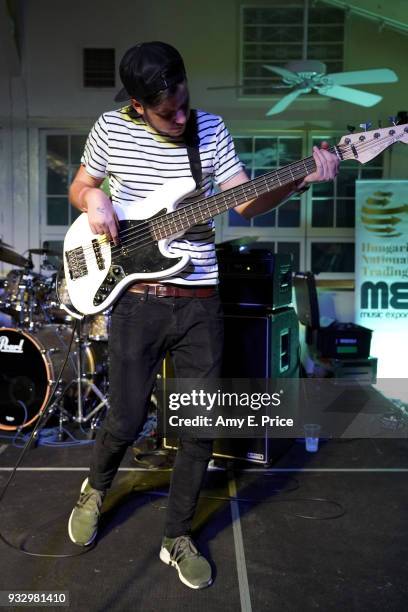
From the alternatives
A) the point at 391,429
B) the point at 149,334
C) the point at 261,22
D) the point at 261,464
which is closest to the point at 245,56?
the point at 261,22

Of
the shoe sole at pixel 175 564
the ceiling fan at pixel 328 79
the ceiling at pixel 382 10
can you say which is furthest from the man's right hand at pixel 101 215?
the ceiling at pixel 382 10

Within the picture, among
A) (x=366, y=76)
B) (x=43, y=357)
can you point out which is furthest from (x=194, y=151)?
(x=366, y=76)

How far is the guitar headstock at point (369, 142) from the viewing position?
2.05 m

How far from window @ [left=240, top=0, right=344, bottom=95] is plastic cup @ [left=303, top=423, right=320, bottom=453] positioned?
13.2 ft

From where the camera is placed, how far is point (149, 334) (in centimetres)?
208

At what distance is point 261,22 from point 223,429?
4.84 m

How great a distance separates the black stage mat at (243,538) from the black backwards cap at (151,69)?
1.62 metres

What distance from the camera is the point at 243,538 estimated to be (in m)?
2.36

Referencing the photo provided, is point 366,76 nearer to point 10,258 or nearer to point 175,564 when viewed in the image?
point 10,258

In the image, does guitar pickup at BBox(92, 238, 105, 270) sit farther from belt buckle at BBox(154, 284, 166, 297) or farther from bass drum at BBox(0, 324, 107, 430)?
bass drum at BBox(0, 324, 107, 430)

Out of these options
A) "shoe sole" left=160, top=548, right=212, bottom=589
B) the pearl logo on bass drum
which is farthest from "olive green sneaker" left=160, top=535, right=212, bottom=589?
the pearl logo on bass drum

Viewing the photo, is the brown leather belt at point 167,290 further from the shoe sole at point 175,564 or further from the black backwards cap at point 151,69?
the shoe sole at point 175,564

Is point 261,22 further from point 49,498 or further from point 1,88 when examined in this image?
point 49,498

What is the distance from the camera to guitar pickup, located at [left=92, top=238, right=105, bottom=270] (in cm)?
215
